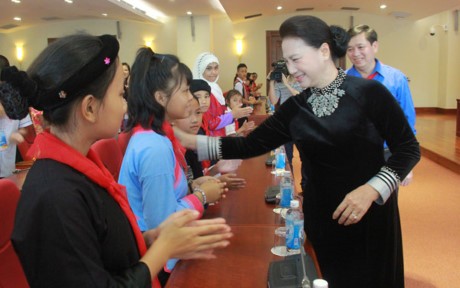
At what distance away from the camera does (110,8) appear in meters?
10.0

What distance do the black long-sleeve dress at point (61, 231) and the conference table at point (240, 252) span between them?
0.48 m

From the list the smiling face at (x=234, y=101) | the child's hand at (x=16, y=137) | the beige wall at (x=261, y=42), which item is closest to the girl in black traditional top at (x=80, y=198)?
the child's hand at (x=16, y=137)

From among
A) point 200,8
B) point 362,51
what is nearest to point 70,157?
point 362,51

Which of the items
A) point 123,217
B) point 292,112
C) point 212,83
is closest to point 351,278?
point 292,112

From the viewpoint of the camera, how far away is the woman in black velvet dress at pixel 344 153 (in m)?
1.47

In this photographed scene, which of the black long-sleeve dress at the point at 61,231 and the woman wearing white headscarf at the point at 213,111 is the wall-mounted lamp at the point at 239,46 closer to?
the woman wearing white headscarf at the point at 213,111

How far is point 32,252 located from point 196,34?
11591 millimetres

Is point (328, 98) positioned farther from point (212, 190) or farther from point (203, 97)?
point (203, 97)

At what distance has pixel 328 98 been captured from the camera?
1.52m

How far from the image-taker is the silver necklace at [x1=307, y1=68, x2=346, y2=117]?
4.95 feet

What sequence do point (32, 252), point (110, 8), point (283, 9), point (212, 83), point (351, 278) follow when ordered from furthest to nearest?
point (283, 9), point (110, 8), point (212, 83), point (351, 278), point (32, 252)

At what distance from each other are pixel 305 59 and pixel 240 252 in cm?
77

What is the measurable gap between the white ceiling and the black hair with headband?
8.91 m

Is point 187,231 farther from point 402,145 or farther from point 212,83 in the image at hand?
point 212,83
